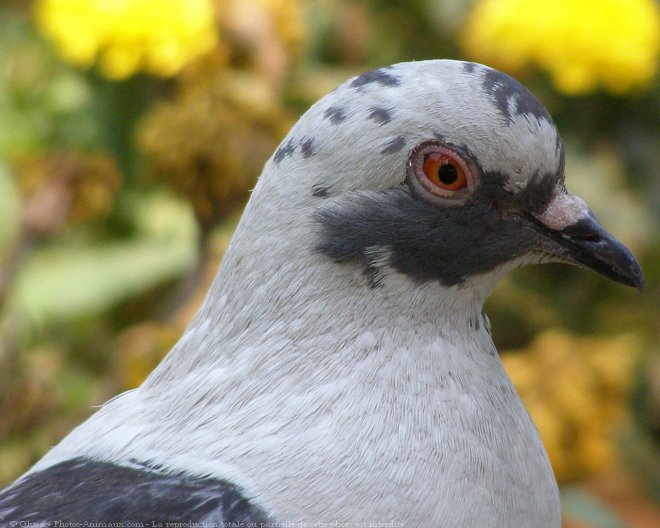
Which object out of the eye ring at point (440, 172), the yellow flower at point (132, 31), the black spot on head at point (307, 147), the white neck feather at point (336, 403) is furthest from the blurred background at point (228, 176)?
the eye ring at point (440, 172)

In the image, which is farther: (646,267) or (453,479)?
(646,267)

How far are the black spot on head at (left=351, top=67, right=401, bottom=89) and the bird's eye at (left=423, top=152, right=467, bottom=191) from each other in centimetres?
16

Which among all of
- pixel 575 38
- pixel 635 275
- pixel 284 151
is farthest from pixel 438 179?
pixel 575 38

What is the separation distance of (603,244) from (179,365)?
0.86 metres

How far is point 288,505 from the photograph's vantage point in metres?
1.91

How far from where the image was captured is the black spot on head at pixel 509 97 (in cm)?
200

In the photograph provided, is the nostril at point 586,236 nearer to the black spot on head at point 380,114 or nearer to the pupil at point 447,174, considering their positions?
the pupil at point 447,174

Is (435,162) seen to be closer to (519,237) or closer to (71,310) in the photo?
(519,237)

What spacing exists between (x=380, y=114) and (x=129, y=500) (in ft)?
2.67

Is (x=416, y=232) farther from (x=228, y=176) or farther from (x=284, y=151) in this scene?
(x=228, y=176)

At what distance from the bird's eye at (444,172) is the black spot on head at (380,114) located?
10cm

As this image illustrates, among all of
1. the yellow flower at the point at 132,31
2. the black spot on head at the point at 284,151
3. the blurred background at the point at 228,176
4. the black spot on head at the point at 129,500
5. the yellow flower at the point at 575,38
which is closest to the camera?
the black spot on head at the point at 129,500

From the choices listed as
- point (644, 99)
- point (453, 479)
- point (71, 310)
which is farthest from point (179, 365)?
point (644, 99)

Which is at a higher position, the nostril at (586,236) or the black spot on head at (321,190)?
the black spot on head at (321,190)
